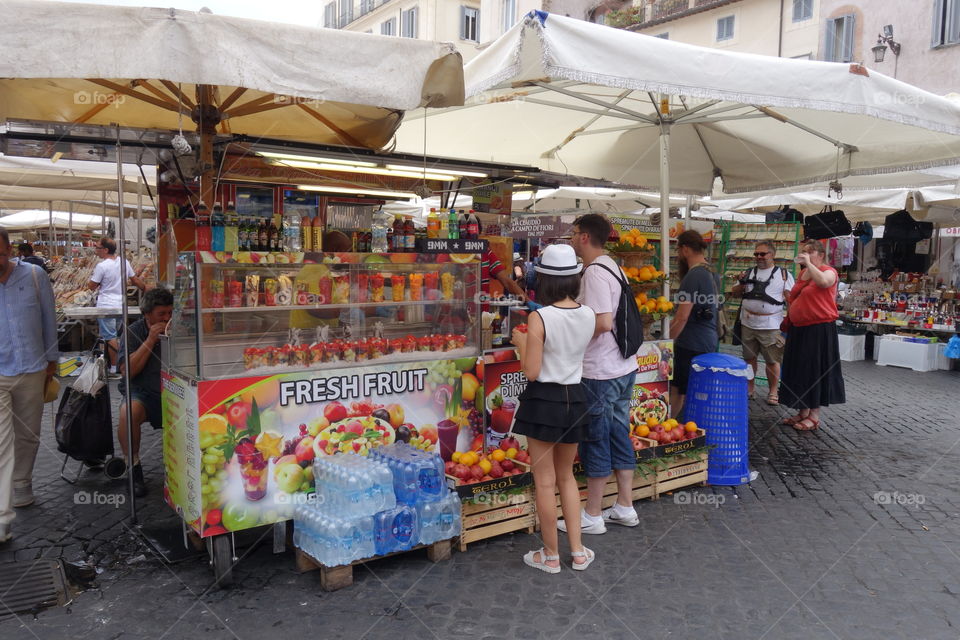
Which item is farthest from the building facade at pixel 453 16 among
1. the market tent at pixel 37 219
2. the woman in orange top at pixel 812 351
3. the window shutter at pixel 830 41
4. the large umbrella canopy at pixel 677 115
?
the woman in orange top at pixel 812 351

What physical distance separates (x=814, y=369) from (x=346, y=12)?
33252mm

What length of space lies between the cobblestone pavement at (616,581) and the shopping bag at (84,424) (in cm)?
36

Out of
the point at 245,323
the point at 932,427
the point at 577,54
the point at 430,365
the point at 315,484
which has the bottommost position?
the point at 932,427

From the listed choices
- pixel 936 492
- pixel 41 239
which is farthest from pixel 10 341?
pixel 41 239

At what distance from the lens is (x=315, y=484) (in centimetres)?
399

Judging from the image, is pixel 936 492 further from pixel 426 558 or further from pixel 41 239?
pixel 41 239

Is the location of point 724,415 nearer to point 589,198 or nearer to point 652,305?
point 652,305

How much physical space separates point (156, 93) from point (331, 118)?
141cm

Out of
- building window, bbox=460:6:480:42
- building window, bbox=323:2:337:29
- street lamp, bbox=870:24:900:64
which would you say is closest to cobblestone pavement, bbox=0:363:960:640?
street lamp, bbox=870:24:900:64

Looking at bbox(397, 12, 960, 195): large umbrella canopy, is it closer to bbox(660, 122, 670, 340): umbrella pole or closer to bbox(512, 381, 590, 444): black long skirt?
bbox(660, 122, 670, 340): umbrella pole

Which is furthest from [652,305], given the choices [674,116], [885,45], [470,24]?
[470,24]

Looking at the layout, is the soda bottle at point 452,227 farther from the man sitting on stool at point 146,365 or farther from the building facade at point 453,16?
the building facade at point 453,16

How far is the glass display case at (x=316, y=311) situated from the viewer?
3.89 m

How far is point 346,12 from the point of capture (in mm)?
34219
